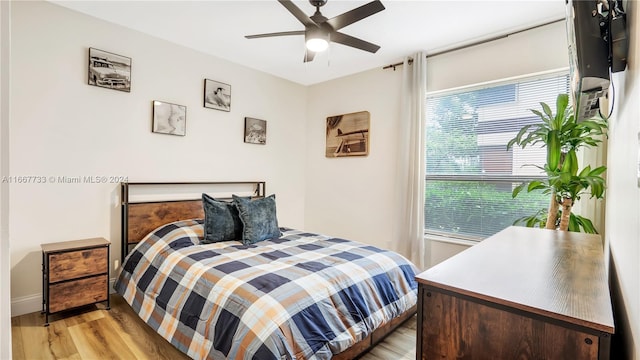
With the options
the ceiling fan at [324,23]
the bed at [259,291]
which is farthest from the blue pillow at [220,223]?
the ceiling fan at [324,23]

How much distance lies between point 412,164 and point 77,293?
3.34m

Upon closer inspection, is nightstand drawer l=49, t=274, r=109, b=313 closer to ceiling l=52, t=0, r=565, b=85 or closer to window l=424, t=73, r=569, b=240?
ceiling l=52, t=0, r=565, b=85

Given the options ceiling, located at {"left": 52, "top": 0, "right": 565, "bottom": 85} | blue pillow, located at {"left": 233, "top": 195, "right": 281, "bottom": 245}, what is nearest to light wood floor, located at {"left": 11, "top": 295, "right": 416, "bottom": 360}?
blue pillow, located at {"left": 233, "top": 195, "right": 281, "bottom": 245}

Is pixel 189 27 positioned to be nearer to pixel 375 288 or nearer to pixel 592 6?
pixel 375 288

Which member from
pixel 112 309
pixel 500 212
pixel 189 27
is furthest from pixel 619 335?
pixel 189 27

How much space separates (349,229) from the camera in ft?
14.0

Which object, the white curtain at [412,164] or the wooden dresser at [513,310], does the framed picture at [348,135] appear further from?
the wooden dresser at [513,310]

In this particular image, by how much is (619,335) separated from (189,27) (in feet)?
11.7

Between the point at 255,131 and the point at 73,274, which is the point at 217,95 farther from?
the point at 73,274

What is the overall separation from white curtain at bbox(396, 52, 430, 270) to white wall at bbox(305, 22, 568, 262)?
15cm

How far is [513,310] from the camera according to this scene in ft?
2.53

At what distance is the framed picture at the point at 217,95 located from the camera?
3.63 meters

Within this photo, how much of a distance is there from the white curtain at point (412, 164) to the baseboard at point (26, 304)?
346 cm

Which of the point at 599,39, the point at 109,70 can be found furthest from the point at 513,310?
the point at 109,70
